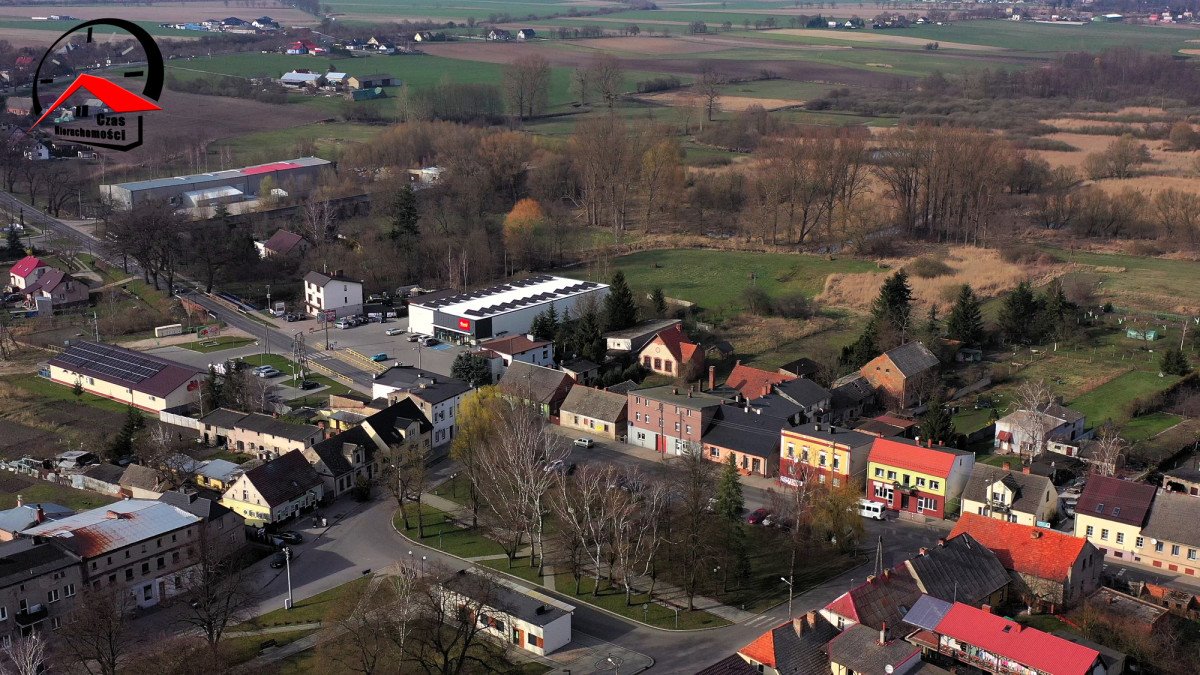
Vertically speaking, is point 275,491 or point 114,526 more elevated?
point 114,526

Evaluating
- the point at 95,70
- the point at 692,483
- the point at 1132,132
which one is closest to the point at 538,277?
the point at 692,483

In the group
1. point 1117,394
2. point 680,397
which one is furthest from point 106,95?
point 1117,394

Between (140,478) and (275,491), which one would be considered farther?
(140,478)

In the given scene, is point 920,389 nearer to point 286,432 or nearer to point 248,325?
point 286,432

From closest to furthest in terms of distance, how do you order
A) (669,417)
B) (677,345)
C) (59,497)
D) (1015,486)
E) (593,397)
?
(1015,486), (59,497), (669,417), (593,397), (677,345)

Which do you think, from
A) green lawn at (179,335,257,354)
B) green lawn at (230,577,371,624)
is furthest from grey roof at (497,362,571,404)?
green lawn at (179,335,257,354)

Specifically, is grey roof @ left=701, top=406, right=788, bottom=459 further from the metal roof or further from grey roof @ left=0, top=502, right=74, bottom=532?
grey roof @ left=0, top=502, right=74, bottom=532

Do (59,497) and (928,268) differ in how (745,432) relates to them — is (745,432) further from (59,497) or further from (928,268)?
(928,268)
